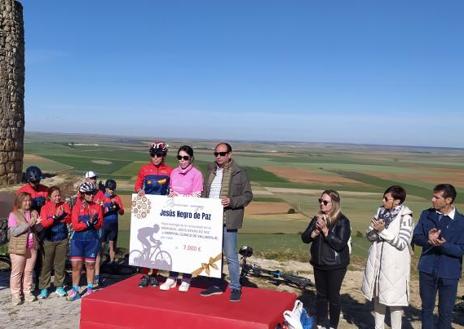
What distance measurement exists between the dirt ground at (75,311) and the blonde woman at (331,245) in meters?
1.26

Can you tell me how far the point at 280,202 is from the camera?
3097 cm

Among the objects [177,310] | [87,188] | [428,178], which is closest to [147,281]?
[177,310]

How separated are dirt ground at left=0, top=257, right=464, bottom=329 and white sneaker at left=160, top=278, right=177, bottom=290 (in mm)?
1245

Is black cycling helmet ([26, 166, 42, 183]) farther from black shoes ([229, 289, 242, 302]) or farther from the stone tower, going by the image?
the stone tower

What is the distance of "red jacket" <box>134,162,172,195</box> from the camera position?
6340mm

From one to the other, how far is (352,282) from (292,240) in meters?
6.69

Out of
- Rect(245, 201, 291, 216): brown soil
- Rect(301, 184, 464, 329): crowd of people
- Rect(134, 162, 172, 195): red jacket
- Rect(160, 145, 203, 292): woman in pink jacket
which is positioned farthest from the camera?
Rect(245, 201, 291, 216): brown soil

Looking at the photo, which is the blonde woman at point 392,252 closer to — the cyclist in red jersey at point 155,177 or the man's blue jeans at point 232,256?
the man's blue jeans at point 232,256

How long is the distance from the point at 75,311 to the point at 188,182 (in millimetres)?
2592

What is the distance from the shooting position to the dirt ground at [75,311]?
19.9 feet

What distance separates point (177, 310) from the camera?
5.24 m

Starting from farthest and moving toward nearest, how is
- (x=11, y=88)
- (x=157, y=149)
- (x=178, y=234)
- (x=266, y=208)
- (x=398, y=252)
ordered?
1. (x=266, y=208)
2. (x=11, y=88)
3. (x=157, y=149)
4. (x=178, y=234)
5. (x=398, y=252)

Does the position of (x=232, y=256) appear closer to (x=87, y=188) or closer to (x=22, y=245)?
(x=87, y=188)

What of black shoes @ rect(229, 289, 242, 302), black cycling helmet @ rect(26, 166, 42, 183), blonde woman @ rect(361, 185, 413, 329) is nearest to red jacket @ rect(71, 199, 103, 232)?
Result: black cycling helmet @ rect(26, 166, 42, 183)
